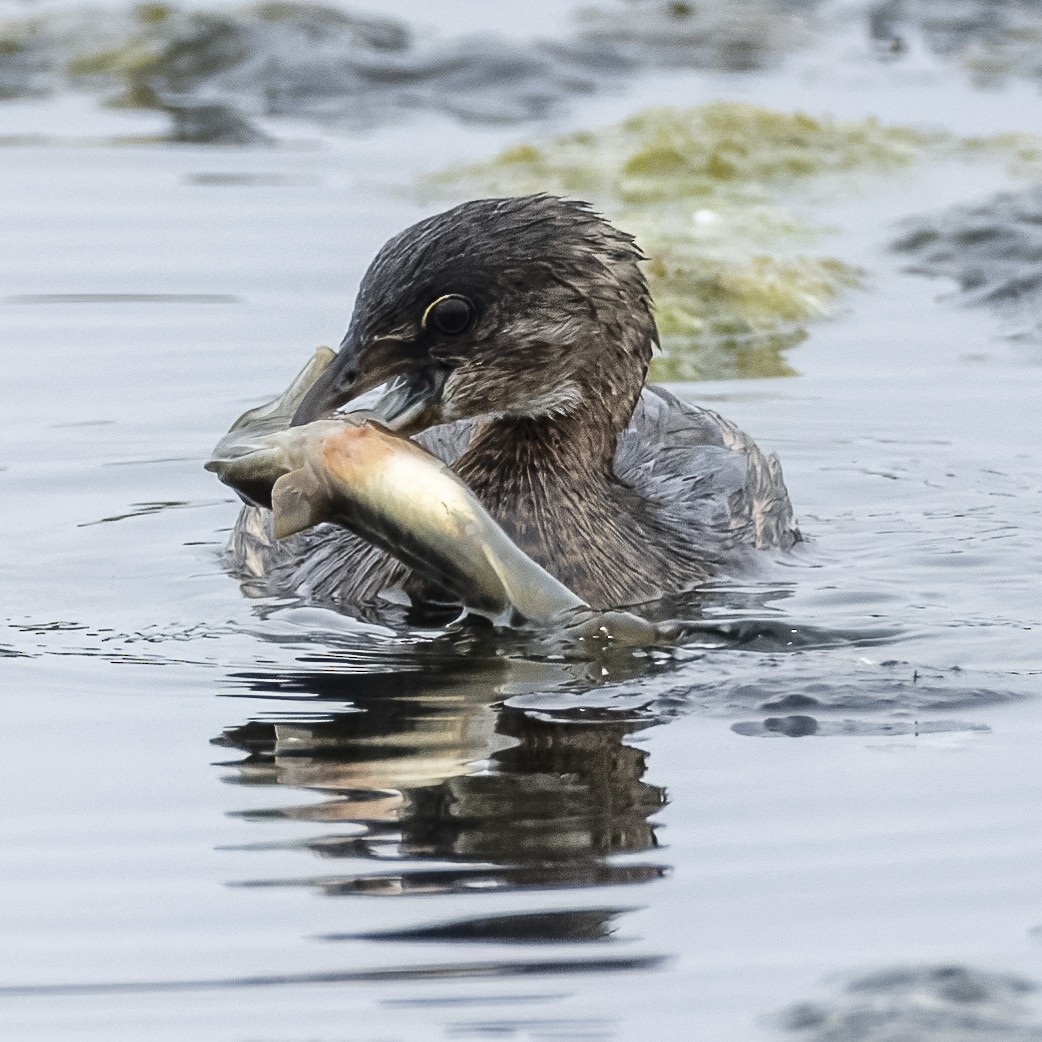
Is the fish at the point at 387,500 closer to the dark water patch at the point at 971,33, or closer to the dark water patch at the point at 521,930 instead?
the dark water patch at the point at 521,930

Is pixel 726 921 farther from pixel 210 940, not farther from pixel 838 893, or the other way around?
pixel 210 940

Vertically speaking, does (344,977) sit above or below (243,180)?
below

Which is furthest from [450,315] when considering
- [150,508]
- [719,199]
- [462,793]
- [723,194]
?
[723,194]

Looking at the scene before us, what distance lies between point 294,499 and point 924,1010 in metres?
2.57

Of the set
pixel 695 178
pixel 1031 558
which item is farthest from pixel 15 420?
pixel 695 178

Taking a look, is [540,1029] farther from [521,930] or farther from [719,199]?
[719,199]

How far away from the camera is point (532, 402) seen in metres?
7.14

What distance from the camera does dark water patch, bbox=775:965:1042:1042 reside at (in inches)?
163

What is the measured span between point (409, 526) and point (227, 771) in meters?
1.04

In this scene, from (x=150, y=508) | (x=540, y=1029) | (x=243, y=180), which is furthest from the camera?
(x=243, y=180)

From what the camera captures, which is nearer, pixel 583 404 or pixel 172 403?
pixel 583 404

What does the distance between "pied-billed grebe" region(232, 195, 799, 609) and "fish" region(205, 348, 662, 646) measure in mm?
337

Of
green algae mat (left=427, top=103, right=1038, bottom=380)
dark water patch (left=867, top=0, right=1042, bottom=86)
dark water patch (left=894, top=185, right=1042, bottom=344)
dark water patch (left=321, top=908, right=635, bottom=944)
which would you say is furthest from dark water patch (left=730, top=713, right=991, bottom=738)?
dark water patch (left=867, top=0, right=1042, bottom=86)

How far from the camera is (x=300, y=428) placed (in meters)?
6.34
